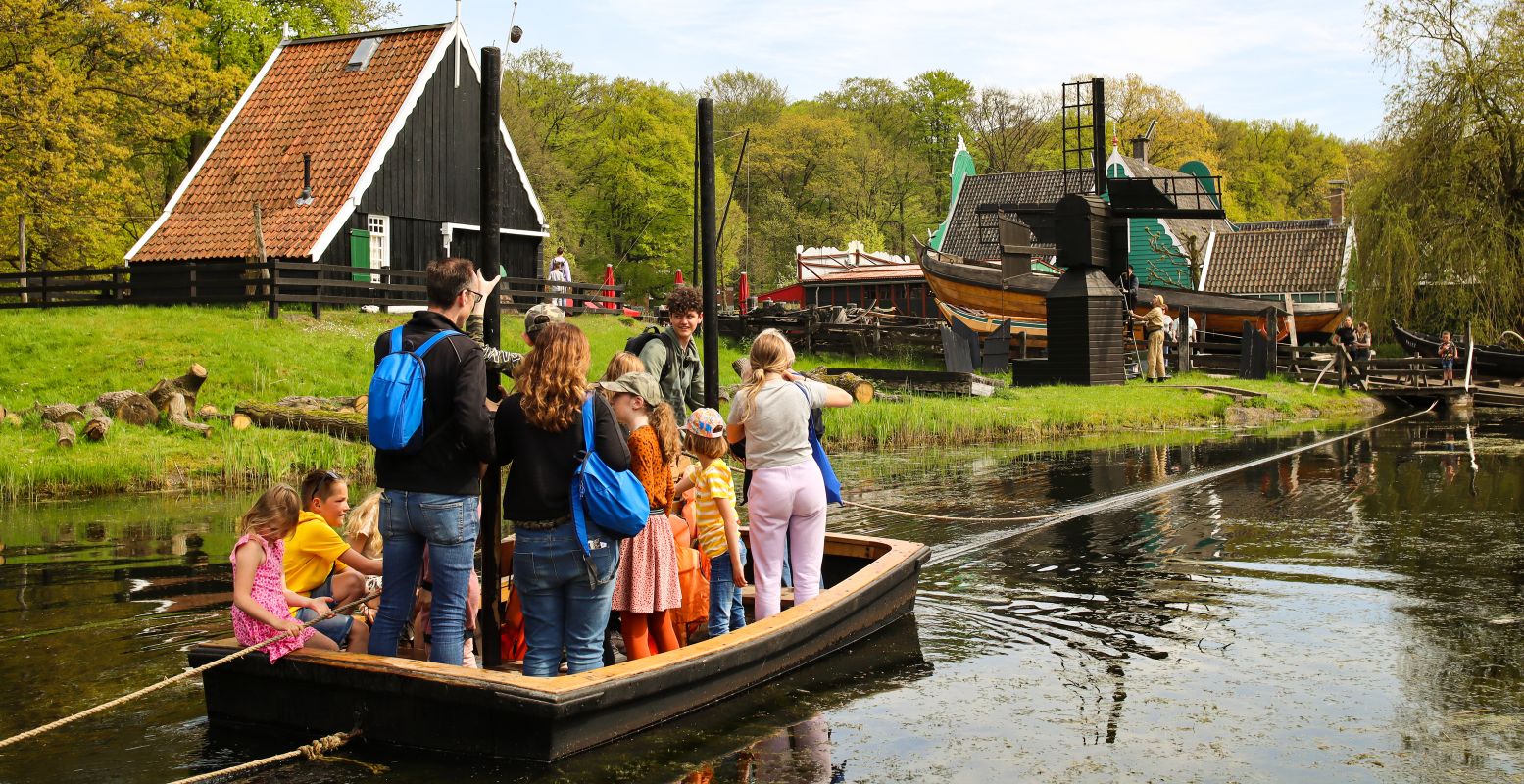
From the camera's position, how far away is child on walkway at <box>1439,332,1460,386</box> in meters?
29.4

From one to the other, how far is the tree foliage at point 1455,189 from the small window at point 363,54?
23.8 m

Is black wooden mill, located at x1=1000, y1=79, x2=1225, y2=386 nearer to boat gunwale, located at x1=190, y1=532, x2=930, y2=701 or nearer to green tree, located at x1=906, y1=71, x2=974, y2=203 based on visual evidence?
boat gunwale, located at x1=190, y1=532, x2=930, y2=701

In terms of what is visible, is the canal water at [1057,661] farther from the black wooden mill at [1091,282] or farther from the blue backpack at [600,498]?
the black wooden mill at [1091,282]

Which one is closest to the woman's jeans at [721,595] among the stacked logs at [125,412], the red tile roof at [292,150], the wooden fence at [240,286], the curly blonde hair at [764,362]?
the curly blonde hair at [764,362]

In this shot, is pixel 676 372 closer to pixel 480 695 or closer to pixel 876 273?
pixel 480 695

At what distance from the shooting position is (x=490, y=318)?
334 inches

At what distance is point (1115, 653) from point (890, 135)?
253ft

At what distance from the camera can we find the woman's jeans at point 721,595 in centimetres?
738

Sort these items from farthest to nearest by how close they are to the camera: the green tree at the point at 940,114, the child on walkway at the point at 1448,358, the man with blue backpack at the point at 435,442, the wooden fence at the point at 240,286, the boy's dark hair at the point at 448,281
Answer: the green tree at the point at 940,114
the child on walkway at the point at 1448,358
the wooden fence at the point at 240,286
the boy's dark hair at the point at 448,281
the man with blue backpack at the point at 435,442

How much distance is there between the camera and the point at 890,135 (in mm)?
82688

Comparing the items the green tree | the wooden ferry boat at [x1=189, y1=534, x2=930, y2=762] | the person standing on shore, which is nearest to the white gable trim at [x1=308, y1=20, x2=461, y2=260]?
the person standing on shore

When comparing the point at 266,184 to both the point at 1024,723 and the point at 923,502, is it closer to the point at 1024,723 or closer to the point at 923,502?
the point at 923,502

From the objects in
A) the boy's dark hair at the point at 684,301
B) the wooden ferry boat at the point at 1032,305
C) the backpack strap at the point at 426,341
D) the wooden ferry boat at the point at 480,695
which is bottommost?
the wooden ferry boat at the point at 480,695

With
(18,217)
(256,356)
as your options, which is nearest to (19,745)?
(256,356)
